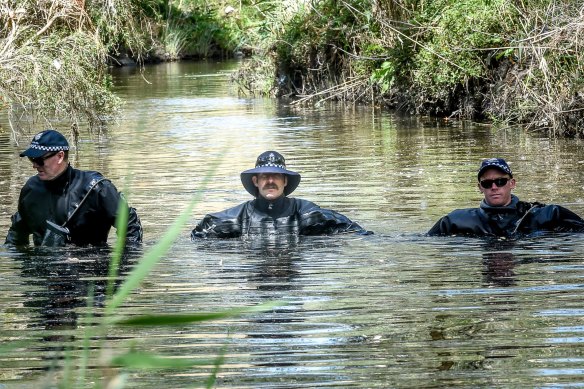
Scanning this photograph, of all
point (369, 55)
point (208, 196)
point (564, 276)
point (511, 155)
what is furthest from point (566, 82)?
point (564, 276)

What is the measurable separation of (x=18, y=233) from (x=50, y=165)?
0.82m

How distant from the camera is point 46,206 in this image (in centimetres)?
1033

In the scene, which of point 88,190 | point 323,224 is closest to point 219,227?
point 323,224

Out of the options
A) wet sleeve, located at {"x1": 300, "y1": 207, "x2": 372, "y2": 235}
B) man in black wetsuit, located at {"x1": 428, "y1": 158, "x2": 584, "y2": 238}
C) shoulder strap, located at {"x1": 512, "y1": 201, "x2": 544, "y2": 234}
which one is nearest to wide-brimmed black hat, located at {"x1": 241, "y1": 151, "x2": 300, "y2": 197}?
wet sleeve, located at {"x1": 300, "y1": 207, "x2": 372, "y2": 235}

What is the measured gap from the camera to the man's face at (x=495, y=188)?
34.0 feet

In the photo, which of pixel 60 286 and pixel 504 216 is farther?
pixel 504 216

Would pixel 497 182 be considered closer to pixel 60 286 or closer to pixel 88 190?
pixel 88 190

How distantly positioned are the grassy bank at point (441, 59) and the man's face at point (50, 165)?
34.5ft

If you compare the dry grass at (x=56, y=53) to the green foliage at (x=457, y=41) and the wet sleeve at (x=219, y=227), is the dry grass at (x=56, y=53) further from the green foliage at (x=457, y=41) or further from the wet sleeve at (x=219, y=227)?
the wet sleeve at (x=219, y=227)

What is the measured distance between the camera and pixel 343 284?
28.7 feet

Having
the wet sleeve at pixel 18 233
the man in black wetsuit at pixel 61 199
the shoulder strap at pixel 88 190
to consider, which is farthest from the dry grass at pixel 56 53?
the shoulder strap at pixel 88 190

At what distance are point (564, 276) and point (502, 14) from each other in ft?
47.7

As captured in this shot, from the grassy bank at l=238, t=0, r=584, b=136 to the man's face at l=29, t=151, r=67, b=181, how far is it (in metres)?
10.5

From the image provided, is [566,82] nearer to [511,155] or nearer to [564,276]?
[511,155]
